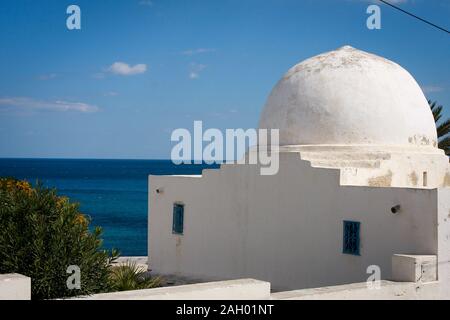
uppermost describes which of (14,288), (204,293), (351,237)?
(351,237)

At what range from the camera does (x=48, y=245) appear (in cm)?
840

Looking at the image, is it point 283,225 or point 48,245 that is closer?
point 48,245

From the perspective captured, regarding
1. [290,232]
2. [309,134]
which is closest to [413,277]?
[290,232]

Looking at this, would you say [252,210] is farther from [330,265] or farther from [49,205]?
[49,205]

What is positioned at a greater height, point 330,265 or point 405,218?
point 405,218

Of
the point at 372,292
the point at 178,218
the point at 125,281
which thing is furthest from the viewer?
the point at 178,218

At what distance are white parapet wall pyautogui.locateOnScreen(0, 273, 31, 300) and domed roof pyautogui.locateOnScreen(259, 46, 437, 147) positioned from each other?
331 inches

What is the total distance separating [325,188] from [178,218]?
548cm

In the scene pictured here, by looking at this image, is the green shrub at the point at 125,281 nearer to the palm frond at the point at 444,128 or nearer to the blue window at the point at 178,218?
the blue window at the point at 178,218

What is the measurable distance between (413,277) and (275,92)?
272 inches

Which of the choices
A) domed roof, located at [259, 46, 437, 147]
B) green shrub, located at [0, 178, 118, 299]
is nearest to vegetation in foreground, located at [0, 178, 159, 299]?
green shrub, located at [0, 178, 118, 299]

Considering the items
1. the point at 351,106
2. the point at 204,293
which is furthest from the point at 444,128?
the point at 204,293

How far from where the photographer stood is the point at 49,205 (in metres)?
8.91

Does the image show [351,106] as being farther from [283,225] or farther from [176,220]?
[176,220]
